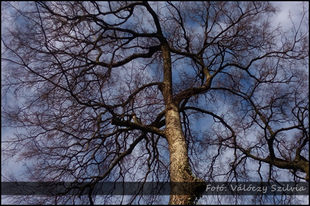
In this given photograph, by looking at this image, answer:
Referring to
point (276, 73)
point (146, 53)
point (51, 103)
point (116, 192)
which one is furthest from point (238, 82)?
point (51, 103)

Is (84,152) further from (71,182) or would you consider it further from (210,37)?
(210,37)

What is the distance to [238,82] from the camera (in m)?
5.88

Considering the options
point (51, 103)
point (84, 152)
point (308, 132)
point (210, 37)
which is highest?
point (210, 37)

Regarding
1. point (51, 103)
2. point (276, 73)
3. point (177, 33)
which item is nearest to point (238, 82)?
point (276, 73)

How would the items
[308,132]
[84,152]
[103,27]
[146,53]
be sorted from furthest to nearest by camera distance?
1. [146,53]
2. [103,27]
3. [84,152]
4. [308,132]

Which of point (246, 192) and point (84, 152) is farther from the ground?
point (84, 152)

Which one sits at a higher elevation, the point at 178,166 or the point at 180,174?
the point at 178,166

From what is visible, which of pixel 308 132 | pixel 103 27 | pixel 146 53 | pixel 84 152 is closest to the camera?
pixel 308 132

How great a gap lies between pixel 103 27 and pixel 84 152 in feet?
8.19

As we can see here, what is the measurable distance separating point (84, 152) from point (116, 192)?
47.8 inches

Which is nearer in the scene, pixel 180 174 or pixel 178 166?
pixel 180 174

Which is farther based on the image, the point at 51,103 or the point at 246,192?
the point at 246,192

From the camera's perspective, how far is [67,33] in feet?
14.7

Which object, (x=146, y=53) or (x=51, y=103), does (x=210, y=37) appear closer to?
(x=146, y=53)
